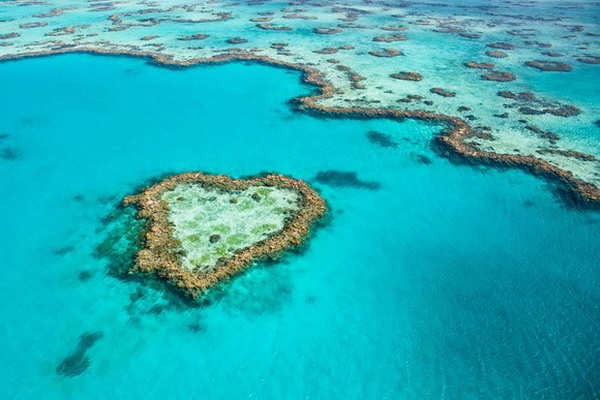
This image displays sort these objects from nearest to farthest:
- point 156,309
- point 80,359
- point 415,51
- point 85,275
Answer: point 80,359
point 156,309
point 85,275
point 415,51

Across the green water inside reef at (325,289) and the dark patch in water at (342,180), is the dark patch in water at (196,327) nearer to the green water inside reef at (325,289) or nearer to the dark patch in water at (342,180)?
the green water inside reef at (325,289)

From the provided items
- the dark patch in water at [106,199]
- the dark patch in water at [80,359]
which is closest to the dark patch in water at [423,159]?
the dark patch in water at [106,199]

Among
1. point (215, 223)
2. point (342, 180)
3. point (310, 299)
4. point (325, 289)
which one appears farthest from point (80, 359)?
point (342, 180)

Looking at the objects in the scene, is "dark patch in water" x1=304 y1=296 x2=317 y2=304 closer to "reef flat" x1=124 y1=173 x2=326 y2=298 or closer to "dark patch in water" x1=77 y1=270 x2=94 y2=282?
"reef flat" x1=124 y1=173 x2=326 y2=298

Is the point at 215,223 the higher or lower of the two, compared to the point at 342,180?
lower

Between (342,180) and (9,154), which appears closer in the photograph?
(342,180)

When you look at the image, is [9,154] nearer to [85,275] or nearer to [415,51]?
[85,275]

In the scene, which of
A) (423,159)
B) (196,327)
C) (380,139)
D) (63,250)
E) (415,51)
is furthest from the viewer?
(415,51)
